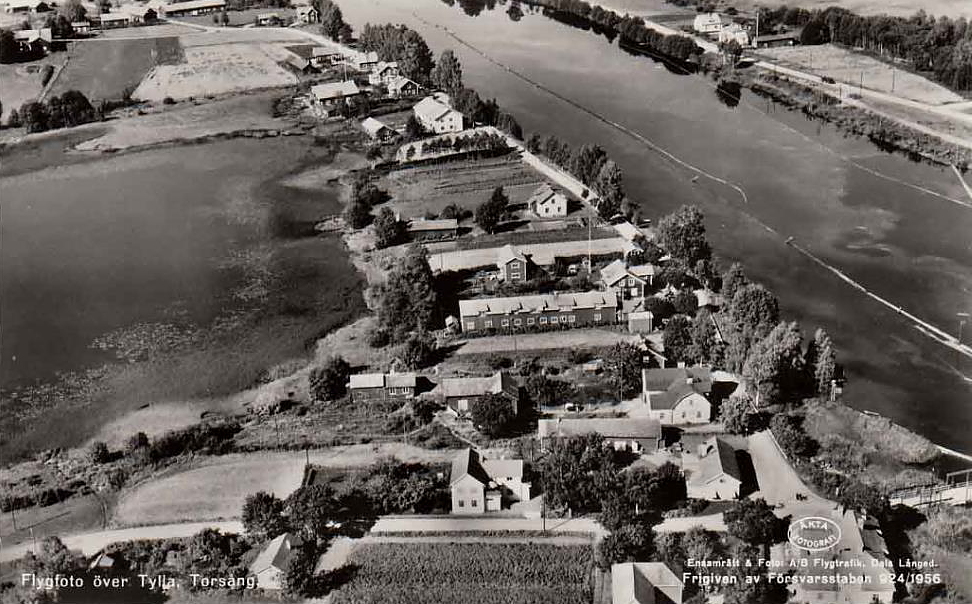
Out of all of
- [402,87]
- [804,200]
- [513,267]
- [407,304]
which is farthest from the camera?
[402,87]

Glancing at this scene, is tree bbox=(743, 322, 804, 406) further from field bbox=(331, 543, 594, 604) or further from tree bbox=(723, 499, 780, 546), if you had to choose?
field bbox=(331, 543, 594, 604)

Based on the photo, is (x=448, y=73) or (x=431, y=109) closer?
(x=431, y=109)

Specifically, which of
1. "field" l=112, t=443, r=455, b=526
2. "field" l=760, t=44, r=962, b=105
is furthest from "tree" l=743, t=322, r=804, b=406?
"field" l=760, t=44, r=962, b=105

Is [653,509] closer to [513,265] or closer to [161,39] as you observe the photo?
[513,265]

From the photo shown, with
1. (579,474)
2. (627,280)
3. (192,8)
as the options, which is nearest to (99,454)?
(579,474)

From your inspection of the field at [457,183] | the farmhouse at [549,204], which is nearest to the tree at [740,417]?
the farmhouse at [549,204]

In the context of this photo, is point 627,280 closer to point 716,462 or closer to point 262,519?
point 716,462

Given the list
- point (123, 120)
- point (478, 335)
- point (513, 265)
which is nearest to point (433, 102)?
point (123, 120)
